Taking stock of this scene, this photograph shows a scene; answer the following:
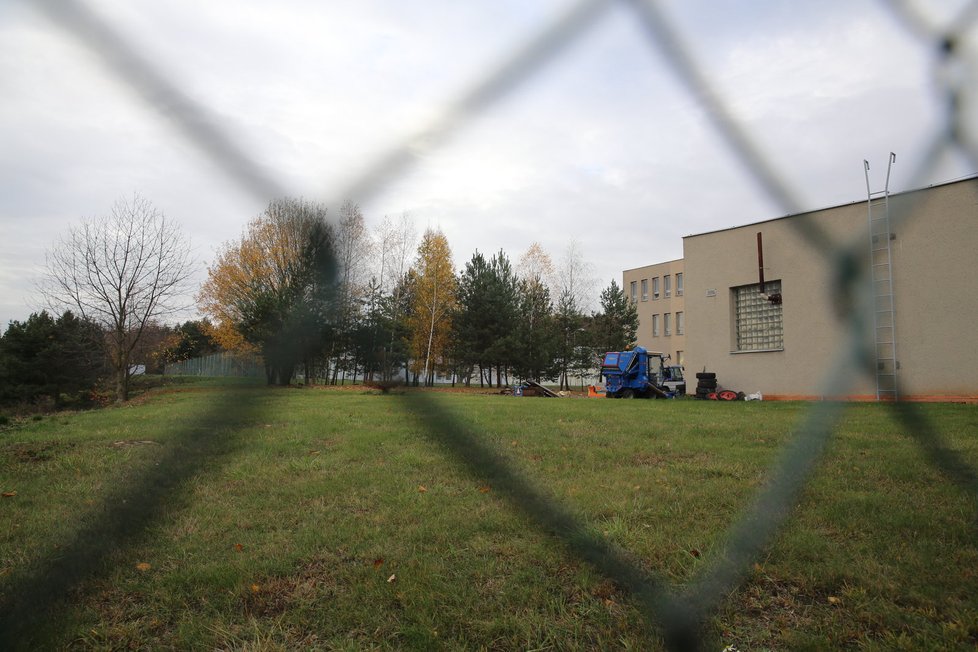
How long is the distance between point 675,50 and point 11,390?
1791 cm

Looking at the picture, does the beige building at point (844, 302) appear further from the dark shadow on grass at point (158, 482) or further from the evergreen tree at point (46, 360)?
the evergreen tree at point (46, 360)

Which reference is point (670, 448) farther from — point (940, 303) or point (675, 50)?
point (940, 303)

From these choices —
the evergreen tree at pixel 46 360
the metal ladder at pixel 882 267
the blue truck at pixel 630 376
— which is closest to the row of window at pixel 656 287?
the blue truck at pixel 630 376

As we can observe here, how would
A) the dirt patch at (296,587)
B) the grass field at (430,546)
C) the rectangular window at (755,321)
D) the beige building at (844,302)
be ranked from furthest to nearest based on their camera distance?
1. the rectangular window at (755,321)
2. the dirt patch at (296,587)
3. the beige building at (844,302)
4. the grass field at (430,546)

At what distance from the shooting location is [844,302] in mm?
1168

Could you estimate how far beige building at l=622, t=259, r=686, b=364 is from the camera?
40281 mm

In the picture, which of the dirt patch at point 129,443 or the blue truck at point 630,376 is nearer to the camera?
the dirt patch at point 129,443

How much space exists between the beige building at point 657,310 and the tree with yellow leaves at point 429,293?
39.7 m

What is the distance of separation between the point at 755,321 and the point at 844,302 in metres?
17.2

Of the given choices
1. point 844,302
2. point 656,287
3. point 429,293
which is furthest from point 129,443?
point 656,287

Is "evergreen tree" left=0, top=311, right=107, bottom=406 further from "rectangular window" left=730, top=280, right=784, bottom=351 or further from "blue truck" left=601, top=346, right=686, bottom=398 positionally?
"rectangular window" left=730, top=280, right=784, bottom=351

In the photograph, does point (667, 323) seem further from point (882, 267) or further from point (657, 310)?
point (882, 267)

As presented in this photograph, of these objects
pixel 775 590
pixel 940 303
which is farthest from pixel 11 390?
pixel 940 303

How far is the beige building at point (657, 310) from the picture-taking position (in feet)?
132
